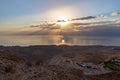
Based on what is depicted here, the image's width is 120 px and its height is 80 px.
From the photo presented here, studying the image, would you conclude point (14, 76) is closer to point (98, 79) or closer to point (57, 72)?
point (57, 72)

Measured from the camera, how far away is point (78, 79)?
17.3 meters

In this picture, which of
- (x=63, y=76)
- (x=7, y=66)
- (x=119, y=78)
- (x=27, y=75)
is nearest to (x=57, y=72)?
(x=63, y=76)

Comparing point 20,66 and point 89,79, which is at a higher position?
point 20,66

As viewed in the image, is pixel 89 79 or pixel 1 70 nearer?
pixel 1 70

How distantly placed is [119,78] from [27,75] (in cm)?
738

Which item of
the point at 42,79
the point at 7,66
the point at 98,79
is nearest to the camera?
the point at 42,79

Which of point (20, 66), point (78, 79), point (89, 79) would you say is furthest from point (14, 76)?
point (89, 79)

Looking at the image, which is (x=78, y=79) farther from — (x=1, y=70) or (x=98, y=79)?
Answer: (x=1, y=70)

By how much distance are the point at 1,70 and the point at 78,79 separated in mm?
5122

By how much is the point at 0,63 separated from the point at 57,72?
13.2 feet

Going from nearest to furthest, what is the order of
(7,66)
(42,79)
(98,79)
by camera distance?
(42,79)
(7,66)
(98,79)

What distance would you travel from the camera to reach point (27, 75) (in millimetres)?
16547

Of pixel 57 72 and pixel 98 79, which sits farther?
pixel 98 79

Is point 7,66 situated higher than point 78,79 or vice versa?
point 7,66
